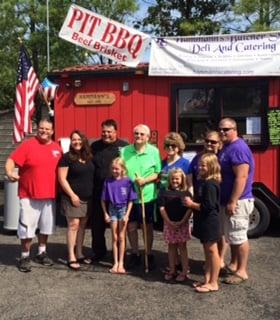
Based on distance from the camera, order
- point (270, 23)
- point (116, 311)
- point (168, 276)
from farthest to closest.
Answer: point (270, 23) → point (168, 276) → point (116, 311)

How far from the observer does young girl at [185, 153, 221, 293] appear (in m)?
5.34

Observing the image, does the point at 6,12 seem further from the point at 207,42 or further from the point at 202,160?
the point at 202,160

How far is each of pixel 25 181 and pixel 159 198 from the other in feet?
5.15

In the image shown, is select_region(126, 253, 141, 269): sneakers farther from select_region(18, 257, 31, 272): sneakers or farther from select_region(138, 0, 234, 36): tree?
select_region(138, 0, 234, 36): tree

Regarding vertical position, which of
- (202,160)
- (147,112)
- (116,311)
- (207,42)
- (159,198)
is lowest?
(116,311)

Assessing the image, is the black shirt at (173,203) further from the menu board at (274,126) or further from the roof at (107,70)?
the roof at (107,70)

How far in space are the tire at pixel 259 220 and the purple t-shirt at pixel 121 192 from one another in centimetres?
242

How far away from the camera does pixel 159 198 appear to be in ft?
19.1

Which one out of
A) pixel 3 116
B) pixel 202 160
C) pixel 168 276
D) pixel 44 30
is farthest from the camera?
pixel 44 30

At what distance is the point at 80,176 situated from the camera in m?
6.22

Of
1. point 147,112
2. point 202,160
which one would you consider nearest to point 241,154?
point 202,160

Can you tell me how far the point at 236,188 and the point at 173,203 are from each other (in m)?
0.67

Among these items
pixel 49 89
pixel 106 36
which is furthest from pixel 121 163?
pixel 49 89

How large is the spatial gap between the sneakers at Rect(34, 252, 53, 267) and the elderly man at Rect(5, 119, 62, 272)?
17 mm
